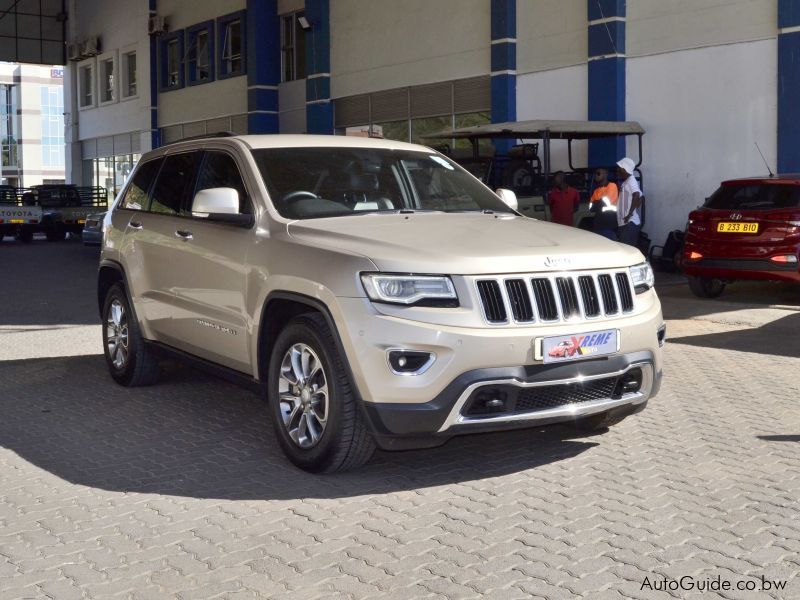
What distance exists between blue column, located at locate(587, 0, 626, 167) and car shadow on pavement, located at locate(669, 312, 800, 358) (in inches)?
407

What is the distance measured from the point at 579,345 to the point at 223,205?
2.16m

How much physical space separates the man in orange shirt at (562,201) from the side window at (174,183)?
11071 mm

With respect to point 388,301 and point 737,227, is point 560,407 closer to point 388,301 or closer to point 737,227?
point 388,301

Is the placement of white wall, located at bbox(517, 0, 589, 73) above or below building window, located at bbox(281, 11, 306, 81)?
below

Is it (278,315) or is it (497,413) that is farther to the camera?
(278,315)

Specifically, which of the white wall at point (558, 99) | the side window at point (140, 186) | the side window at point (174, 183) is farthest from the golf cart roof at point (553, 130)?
the side window at point (174, 183)

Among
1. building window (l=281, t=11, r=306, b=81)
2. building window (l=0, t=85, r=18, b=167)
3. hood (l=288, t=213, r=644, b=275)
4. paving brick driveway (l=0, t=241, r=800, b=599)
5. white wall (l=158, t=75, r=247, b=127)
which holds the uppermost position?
building window (l=0, t=85, r=18, b=167)

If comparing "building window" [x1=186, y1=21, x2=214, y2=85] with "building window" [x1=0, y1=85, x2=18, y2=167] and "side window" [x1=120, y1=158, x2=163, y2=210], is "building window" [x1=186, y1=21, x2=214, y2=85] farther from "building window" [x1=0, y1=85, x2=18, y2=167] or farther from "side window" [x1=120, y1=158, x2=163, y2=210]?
"building window" [x1=0, y1=85, x2=18, y2=167]

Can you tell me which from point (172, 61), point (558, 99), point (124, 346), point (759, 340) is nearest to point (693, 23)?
point (558, 99)

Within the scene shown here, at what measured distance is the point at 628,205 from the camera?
17391mm

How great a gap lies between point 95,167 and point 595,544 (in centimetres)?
4374

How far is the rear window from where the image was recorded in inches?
537

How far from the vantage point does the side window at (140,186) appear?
805 cm

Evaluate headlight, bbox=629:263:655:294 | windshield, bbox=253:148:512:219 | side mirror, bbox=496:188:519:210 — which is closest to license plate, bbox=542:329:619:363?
headlight, bbox=629:263:655:294
